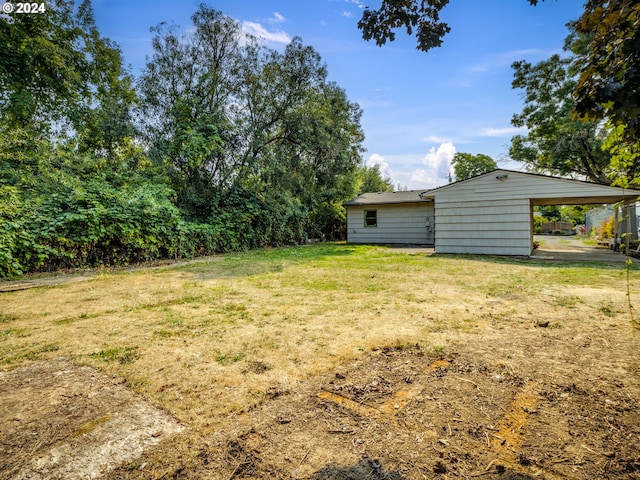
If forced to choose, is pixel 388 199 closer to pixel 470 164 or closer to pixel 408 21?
pixel 408 21

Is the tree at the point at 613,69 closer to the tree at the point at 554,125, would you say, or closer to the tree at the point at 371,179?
the tree at the point at 554,125

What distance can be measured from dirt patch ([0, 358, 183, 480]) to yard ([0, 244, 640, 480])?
0.01m

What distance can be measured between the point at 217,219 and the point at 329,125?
6824 mm

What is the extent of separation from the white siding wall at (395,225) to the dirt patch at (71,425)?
14.9 meters

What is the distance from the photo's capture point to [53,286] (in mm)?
5766

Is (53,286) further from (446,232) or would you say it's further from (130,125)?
(446,232)

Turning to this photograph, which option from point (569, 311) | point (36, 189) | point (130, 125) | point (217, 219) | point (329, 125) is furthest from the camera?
point (329, 125)

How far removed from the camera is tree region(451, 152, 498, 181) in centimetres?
3039

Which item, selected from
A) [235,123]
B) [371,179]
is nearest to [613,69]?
[235,123]

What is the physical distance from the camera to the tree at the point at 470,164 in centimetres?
3039

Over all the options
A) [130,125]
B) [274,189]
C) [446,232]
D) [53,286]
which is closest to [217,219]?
[274,189]

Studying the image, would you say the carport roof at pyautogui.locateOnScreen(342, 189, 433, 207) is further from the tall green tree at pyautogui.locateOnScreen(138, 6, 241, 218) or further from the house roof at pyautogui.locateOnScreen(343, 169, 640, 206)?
the tall green tree at pyautogui.locateOnScreen(138, 6, 241, 218)

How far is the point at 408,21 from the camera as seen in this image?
2.84 metres

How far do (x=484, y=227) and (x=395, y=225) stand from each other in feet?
18.9
